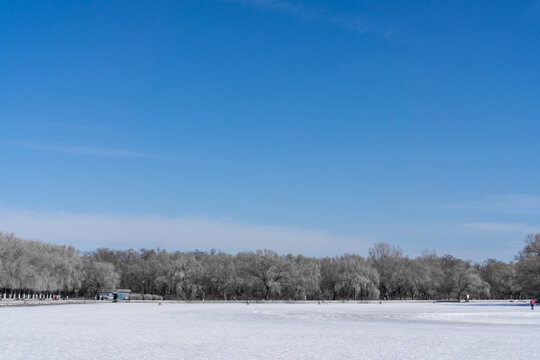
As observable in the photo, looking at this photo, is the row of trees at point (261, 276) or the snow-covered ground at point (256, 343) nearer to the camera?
the snow-covered ground at point (256, 343)

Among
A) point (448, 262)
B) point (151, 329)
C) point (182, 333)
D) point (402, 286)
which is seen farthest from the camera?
point (448, 262)

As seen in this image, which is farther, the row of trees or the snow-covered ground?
the row of trees

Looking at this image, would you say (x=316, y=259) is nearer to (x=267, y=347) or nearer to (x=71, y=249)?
(x=71, y=249)

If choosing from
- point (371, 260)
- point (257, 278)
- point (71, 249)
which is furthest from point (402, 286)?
point (71, 249)

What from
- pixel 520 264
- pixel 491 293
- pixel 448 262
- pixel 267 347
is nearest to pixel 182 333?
pixel 267 347

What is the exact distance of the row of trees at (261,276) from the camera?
8169 cm

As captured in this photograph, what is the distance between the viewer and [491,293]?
121 meters

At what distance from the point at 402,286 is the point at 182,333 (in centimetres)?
9133

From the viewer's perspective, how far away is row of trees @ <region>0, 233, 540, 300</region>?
81688 millimetres

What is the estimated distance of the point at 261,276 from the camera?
100188mm

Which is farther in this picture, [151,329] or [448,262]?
[448,262]

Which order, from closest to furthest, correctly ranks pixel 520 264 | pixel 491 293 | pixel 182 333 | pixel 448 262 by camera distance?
pixel 182 333
pixel 520 264
pixel 491 293
pixel 448 262

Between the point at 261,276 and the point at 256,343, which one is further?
the point at 261,276

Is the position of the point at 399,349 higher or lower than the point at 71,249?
lower
